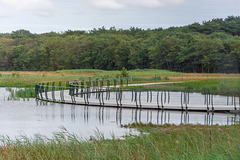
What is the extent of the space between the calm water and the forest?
4882 cm

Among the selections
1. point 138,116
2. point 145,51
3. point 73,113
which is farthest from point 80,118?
point 145,51

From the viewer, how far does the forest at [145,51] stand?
7019cm

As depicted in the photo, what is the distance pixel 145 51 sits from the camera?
84000 mm

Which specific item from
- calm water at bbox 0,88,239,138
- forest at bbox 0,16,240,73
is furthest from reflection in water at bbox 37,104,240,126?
forest at bbox 0,16,240,73

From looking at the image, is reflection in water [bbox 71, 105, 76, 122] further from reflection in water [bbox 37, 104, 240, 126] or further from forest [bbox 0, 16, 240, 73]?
→ forest [bbox 0, 16, 240, 73]

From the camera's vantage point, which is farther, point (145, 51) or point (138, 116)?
point (145, 51)

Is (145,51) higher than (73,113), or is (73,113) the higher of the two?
(145,51)

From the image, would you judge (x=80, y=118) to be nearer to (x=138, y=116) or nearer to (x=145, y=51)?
(x=138, y=116)

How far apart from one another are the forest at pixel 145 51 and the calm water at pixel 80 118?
4882 centimetres

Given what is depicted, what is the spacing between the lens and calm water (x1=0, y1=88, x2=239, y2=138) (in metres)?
16.5

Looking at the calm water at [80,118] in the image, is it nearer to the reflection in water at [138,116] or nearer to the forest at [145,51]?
the reflection in water at [138,116]

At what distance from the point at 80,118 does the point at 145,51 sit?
65.7 m

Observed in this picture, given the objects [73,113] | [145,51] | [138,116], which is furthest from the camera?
[145,51]

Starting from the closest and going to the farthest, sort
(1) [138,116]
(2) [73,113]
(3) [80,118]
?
1. (3) [80,118]
2. (1) [138,116]
3. (2) [73,113]
